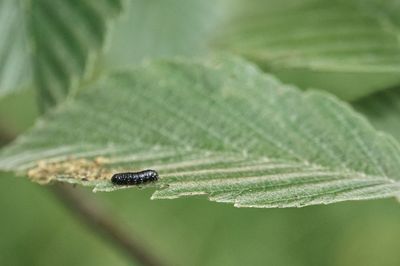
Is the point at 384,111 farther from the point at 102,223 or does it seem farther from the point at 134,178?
the point at 102,223

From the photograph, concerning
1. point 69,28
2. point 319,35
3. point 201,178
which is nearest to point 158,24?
point 319,35

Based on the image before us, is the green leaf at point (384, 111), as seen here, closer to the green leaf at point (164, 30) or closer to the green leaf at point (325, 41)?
the green leaf at point (325, 41)

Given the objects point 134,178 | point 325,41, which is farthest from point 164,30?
point 134,178

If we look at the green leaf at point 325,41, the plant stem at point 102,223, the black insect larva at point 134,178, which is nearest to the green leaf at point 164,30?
the green leaf at point 325,41

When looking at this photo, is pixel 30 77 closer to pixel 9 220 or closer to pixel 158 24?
pixel 158 24

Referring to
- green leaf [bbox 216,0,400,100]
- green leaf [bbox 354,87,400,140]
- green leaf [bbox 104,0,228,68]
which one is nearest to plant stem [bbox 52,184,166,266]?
green leaf [bbox 104,0,228,68]

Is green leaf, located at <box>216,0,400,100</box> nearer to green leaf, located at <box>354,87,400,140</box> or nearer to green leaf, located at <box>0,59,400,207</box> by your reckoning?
green leaf, located at <box>354,87,400,140</box>
